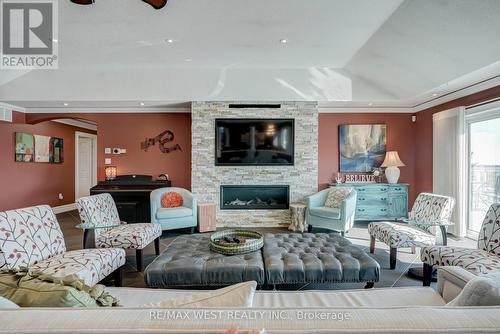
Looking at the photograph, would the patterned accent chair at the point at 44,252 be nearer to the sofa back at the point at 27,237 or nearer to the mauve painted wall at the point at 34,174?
the sofa back at the point at 27,237

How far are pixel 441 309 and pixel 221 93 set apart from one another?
465 cm

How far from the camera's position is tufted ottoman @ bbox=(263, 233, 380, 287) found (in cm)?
207

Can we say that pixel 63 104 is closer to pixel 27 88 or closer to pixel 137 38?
pixel 27 88

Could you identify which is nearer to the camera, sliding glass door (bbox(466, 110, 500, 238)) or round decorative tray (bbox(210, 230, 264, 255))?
round decorative tray (bbox(210, 230, 264, 255))

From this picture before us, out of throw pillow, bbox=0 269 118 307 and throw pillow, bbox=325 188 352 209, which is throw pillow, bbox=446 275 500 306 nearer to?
throw pillow, bbox=0 269 118 307

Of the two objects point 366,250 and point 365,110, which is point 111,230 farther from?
point 365,110

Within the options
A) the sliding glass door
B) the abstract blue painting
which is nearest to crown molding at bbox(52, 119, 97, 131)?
the abstract blue painting

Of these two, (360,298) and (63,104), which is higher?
(63,104)

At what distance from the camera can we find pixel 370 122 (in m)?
5.64

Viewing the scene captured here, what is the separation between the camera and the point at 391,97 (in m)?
4.96

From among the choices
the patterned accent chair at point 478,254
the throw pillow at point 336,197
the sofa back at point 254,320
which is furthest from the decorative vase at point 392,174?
the sofa back at point 254,320

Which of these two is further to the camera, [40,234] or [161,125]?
[161,125]

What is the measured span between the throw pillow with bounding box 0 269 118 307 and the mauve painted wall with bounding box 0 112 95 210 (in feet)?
17.9

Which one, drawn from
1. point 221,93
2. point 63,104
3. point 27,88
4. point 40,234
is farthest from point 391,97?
point 27,88
